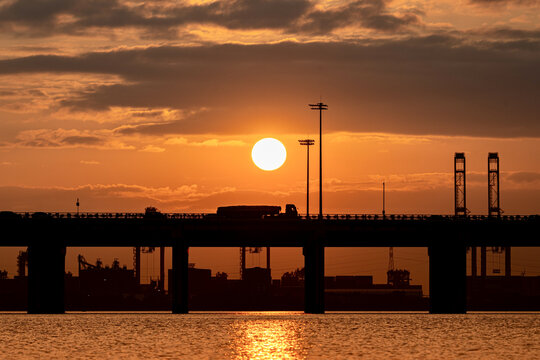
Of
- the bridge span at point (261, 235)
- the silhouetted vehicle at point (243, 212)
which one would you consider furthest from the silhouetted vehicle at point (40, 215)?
the silhouetted vehicle at point (243, 212)

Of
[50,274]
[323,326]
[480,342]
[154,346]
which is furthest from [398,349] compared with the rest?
[50,274]

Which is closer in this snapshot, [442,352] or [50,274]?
[442,352]

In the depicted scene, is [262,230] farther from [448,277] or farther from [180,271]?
[448,277]

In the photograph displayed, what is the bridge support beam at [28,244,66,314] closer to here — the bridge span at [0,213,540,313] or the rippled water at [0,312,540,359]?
the bridge span at [0,213,540,313]

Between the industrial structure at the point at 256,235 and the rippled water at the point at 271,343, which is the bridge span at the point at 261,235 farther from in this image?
the rippled water at the point at 271,343

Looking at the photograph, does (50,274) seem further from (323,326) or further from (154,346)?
(154,346)

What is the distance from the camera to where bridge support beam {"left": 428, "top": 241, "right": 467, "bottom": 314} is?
566ft

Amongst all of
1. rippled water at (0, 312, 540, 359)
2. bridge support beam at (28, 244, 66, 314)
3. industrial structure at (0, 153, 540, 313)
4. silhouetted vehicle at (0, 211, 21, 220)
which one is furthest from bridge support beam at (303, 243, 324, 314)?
silhouetted vehicle at (0, 211, 21, 220)

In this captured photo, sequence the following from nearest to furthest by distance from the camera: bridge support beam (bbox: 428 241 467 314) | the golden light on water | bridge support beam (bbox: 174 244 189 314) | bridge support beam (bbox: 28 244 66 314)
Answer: the golden light on water < bridge support beam (bbox: 28 244 66 314) < bridge support beam (bbox: 174 244 189 314) < bridge support beam (bbox: 428 241 467 314)

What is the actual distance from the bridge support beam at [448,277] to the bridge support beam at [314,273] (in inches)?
743

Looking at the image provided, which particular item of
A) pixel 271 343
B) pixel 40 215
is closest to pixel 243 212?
pixel 40 215

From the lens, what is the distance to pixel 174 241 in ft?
562

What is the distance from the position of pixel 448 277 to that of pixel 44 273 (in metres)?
66.1

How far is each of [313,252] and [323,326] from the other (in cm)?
2812
